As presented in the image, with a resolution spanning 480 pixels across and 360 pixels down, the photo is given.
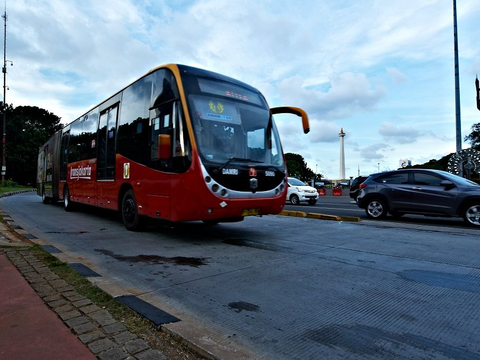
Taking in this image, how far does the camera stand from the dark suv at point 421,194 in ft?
29.8

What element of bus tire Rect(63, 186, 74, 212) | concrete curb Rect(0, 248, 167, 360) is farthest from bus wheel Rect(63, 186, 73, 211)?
concrete curb Rect(0, 248, 167, 360)

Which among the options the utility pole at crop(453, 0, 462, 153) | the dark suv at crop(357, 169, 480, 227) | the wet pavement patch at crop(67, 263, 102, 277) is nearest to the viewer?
the wet pavement patch at crop(67, 263, 102, 277)

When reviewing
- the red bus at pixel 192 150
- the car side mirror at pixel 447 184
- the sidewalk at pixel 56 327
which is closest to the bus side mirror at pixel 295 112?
the red bus at pixel 192 150

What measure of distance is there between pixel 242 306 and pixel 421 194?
8.33 meters

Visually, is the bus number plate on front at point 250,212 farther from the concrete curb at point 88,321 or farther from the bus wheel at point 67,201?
the bus wheel at point 67,201

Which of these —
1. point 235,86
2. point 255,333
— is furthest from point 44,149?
point 255,333

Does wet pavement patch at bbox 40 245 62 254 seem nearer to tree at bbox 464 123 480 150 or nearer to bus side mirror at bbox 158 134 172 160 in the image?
bus side mirror at bbox 158 134 172 160

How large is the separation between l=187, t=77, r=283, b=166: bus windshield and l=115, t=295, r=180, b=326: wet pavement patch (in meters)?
2.95

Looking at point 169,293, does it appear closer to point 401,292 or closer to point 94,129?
point 401,292

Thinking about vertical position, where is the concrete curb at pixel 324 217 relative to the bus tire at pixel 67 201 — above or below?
below

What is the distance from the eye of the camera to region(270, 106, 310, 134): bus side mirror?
25.2 ft

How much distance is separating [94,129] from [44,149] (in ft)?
30.1

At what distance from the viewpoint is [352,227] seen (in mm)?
8766

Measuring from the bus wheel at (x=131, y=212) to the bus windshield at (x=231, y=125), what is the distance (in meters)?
2.57
